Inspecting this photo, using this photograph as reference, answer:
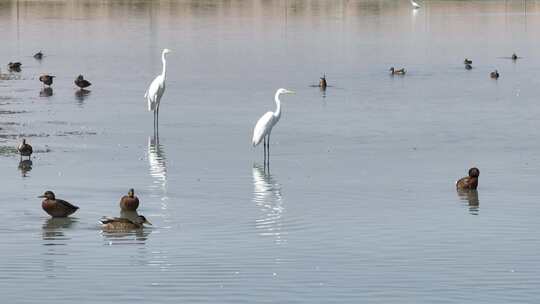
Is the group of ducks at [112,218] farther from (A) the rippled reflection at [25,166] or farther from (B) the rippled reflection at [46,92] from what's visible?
(B) the rippled reflection at [46,92]

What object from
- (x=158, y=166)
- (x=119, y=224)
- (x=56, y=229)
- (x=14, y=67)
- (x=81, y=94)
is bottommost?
(x=56, y=229)

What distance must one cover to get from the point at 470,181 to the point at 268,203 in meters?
3.42

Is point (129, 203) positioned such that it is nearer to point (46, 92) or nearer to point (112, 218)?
point (112, 218)

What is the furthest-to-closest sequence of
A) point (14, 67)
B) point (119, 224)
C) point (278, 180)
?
point (14, 67)
point (278, 180)
point (119, 224)

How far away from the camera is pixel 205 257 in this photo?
16.0 metres

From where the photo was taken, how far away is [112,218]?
17750mm

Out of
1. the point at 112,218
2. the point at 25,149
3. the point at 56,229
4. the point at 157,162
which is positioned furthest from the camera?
the point at 157,162

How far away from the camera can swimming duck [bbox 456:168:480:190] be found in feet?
69.8

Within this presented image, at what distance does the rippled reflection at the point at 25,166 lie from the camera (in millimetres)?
22741

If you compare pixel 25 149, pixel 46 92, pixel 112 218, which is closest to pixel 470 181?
pixel 112 218

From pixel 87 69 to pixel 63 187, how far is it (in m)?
25.3

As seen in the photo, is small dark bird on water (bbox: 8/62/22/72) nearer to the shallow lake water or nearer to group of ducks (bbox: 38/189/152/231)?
the shallow lake water

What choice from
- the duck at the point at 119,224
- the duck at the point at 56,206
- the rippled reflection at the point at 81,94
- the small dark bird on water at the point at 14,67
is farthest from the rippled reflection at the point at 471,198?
the small dark bird on water at the point at 14,67

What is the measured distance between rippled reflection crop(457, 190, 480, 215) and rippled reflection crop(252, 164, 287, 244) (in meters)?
2.83
